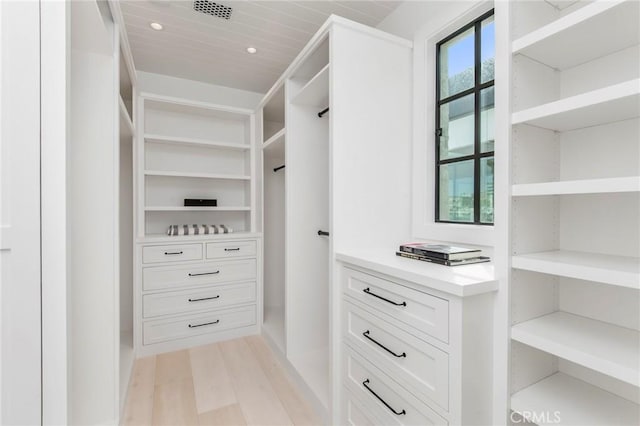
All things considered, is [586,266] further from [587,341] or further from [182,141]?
[182,141]

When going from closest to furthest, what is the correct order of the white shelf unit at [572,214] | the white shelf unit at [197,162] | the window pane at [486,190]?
the white shelf unit at [572,214], the window pane at [486,190], the white shelf unit at [197,162]

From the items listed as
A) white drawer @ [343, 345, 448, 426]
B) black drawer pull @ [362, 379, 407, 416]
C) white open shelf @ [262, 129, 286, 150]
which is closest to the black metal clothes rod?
white open shelf @ [262, 129, 286, 150]

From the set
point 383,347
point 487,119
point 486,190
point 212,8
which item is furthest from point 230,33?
point 383,347

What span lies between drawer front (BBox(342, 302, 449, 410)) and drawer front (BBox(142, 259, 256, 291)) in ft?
5.00

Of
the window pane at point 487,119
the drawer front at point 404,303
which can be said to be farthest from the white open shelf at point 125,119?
the window pane at point 487,119

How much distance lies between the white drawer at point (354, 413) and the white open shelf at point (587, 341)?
2.54 feet

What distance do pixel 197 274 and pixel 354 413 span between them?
1733 millimetres

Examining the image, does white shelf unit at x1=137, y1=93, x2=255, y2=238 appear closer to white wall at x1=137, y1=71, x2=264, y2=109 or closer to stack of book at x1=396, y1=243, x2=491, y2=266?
white wall at x1=137, y1=71, x2=264, y2=109

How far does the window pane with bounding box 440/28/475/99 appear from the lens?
1.70 metres

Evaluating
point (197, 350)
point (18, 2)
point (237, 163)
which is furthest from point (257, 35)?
point (197, 350)

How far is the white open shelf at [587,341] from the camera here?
77 cm

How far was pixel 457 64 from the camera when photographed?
1779 millimetres

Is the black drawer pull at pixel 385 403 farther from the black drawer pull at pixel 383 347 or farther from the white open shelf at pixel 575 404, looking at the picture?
the white open shelf at pixel 575 404

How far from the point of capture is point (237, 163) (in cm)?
321
